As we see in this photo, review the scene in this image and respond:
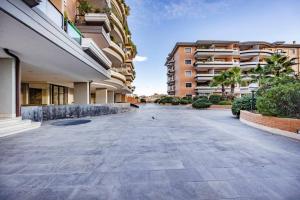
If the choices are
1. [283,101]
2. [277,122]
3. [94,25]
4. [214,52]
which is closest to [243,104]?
[283,101]

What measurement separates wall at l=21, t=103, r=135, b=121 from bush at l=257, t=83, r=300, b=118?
13632 millimetres

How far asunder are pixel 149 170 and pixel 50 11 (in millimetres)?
7482

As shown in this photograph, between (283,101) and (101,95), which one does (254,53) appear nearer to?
A: (101,95)

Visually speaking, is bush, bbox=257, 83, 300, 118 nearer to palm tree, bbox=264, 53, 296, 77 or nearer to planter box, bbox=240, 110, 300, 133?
planter box, bbox=240, 110, 300, 133

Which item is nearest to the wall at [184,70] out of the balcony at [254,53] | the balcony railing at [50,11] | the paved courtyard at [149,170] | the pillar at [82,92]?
the balcony at [254,53]

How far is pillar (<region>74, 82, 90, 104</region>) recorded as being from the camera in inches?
811

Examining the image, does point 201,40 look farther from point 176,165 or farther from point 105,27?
point 176,165

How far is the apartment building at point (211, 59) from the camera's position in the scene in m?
50.6

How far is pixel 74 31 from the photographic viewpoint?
1068cm

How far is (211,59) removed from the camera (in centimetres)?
5156

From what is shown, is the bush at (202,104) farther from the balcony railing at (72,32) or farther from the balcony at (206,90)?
the balcony railing at (72,32)

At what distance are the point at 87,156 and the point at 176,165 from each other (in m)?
2.56

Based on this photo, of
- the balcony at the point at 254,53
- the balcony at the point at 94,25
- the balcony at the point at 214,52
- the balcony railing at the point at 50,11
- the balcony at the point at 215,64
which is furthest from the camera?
the balcony at the point at 254,53

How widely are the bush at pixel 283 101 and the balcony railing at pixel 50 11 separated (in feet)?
34.9
